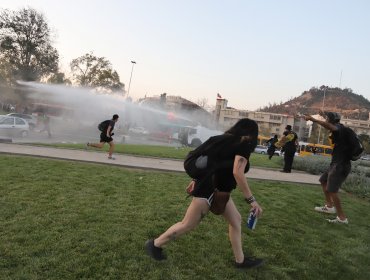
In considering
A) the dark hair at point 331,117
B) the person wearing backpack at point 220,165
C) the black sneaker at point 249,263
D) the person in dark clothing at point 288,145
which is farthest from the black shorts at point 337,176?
the person in dark clothing at point 288,145

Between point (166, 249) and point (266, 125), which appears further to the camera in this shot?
point (266, 125)

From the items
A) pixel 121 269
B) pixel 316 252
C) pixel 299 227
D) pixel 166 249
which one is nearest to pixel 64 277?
pixel 121 269

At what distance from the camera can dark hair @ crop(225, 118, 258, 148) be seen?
4215mm

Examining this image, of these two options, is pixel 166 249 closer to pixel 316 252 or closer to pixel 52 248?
pixel 52 248

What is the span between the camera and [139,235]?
5215mm

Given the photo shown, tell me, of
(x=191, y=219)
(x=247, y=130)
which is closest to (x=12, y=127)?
(x=191, y=219)

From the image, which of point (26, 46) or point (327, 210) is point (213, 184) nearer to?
point (327, 210)

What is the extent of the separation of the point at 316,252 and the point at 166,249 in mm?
1991

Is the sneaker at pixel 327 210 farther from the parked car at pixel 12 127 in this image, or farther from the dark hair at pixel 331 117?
the parked car at pixel 12 127

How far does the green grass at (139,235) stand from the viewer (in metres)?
4.26

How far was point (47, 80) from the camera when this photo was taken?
5566 centimetres

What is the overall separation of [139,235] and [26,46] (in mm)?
49267

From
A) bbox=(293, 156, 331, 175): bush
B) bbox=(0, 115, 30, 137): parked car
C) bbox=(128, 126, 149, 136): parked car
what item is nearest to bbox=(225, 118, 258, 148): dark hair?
bbox=(293, 156, 331, 175): bush

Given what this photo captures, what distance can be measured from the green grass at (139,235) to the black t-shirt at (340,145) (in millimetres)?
1134
